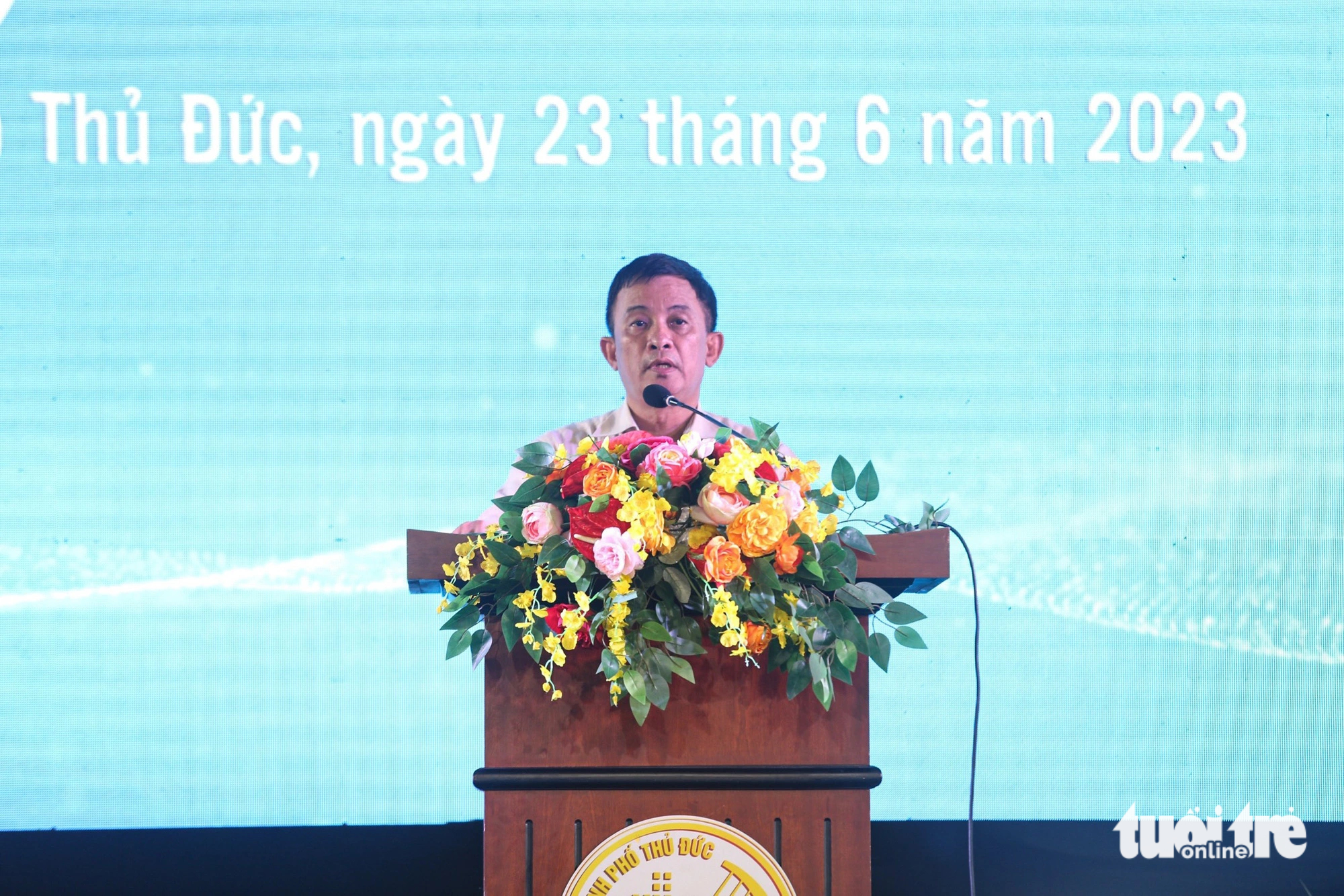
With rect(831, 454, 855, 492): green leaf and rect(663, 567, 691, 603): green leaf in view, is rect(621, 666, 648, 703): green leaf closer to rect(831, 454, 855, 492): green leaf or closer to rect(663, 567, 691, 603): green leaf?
rect(663, 567, 691, 603): green leaf

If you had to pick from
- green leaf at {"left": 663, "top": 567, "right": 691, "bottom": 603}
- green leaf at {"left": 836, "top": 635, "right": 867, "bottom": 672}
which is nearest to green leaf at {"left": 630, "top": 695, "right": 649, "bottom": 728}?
green leaf at {"left": 663, "top": 567, "right": 691, "bottom": 603}

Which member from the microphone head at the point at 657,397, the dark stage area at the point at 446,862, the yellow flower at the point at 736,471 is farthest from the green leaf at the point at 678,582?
the dark stage area at the point at 446,862

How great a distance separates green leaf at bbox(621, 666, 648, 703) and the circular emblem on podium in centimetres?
17

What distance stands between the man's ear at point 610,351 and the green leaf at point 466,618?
4.36 ft

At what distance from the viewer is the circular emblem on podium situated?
49.3 inches

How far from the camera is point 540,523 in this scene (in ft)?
3.97

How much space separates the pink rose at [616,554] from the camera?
114cm

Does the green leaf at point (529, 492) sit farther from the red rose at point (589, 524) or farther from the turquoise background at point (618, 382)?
the turquoise background at point (618, 382)

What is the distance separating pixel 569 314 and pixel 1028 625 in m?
1.20

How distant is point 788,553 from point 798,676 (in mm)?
135

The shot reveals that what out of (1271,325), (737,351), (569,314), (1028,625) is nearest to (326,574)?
(569,314)

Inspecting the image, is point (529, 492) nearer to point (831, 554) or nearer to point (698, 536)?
point (698, 536)

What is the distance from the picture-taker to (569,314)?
8.34ft

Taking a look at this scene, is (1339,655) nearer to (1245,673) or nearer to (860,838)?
(1245,673)
